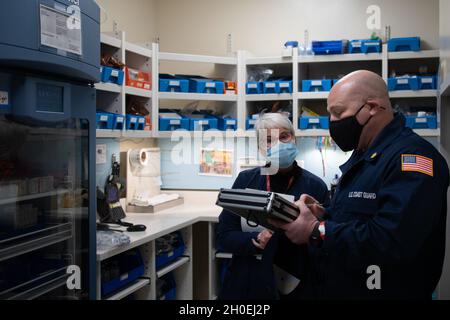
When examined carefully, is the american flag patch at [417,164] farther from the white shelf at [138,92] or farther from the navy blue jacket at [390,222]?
the white shelf at [138,92]

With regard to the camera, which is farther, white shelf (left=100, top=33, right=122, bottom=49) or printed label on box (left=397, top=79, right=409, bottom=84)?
printed label on box (left=397, top=79, right=409, bottom=84)

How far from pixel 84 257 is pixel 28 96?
70 centimetres

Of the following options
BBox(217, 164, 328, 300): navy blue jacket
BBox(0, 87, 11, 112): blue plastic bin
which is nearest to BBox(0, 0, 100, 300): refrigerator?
BBox(0, 87, 11, 112): blue plastic bin

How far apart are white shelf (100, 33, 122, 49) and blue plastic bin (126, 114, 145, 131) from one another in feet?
1.64

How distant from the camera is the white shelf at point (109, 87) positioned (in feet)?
10.2

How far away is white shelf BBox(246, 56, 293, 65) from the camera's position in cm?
396

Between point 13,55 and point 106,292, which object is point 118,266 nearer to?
point 106,292

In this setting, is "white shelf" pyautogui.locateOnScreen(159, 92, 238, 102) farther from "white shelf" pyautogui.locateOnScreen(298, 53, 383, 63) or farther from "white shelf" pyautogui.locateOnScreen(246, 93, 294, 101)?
"white shelf" pyautogui.locateOnScreen(298, 53, 383, 63)

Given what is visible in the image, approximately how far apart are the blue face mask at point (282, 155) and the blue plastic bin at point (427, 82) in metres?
1.93

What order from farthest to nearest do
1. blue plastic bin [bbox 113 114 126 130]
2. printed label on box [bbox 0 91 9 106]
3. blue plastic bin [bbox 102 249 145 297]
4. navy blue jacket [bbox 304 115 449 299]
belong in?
blue plastic bin [bbox 113 114 126 130]
blue plastic bin [bbox 102 249 145 297]
printed label on box [bbox 0 91 9 106]
navy blue jacket [bbox 304 115 449 299]

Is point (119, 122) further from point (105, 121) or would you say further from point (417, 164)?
point (417, 164)

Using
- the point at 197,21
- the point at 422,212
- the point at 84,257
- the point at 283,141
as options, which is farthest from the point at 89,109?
the point at 197,21

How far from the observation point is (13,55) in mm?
1399

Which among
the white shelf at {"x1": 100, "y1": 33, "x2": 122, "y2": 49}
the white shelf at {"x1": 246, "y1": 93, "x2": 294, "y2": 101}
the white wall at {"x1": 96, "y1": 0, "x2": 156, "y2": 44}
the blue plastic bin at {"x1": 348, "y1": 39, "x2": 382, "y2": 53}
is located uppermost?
the white wall at {"x1": 96, "y1": 0, "x2": 156, "y2": 44}
